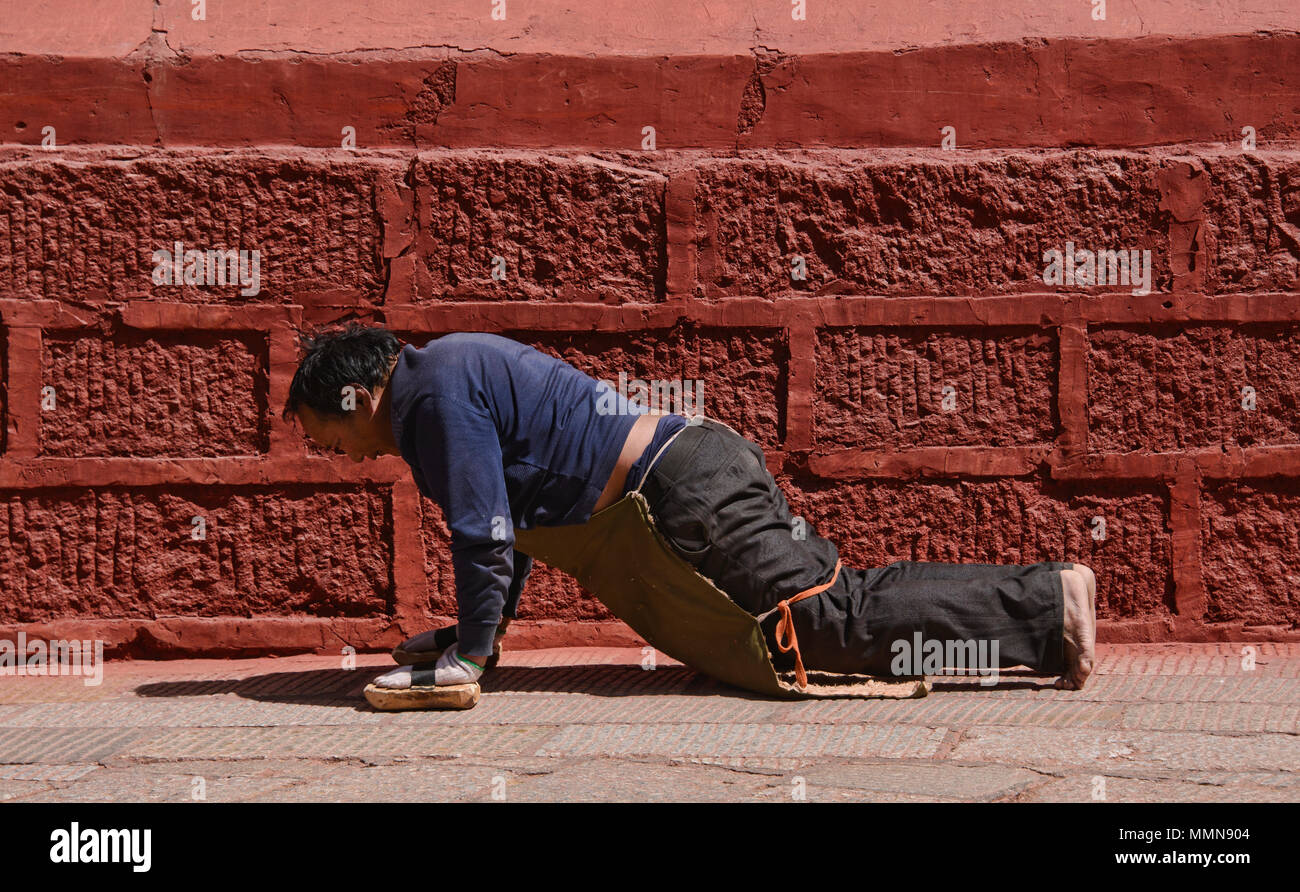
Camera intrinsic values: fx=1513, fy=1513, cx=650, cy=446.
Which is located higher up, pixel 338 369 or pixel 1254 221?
pixel 1254 221

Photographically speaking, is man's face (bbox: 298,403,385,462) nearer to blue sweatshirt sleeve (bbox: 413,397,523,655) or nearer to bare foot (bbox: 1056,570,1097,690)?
blue sweatshirt sleeve (bbox: 413,397,523,655)

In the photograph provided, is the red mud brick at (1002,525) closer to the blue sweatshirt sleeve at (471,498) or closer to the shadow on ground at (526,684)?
the shadow on ground at (526,684)

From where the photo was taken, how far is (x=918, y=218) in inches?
188

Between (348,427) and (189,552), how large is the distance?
1274 mm

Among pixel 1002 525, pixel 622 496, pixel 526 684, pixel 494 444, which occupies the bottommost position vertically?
pixel 526 684

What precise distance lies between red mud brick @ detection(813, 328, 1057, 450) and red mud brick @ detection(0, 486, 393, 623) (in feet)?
5.21

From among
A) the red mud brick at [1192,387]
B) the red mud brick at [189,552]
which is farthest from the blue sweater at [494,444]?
the red mud brick at [1192,387]

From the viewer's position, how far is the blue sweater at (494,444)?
3.70 m

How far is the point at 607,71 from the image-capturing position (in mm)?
4824

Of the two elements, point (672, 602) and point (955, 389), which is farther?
point (955, 389)

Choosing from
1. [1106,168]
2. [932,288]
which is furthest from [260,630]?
[1106,168]

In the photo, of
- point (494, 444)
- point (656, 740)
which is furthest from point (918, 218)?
point (656, 740)

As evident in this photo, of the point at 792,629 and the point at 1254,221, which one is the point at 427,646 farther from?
the point at 1254,221

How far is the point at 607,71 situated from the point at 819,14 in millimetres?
730
